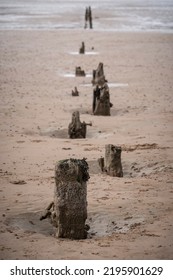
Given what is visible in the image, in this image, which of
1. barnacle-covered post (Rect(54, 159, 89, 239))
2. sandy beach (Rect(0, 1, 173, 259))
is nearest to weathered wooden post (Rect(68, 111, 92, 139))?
sandy beach (Rect(0, 1, 173, 259))

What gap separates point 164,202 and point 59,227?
6.98 feet

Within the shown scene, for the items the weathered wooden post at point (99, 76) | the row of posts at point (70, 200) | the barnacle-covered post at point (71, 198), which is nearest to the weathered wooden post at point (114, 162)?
the row of posts at point (70, 200)

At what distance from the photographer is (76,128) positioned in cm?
1438

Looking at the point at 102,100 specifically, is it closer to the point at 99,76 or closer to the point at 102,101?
the point at 102,101

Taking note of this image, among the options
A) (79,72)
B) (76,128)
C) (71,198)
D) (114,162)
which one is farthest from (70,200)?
(79,72)

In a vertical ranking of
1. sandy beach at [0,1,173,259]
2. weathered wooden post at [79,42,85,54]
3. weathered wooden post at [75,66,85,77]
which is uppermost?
weathered wooden post at [79,42,85,54]

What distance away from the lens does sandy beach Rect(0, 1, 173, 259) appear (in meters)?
7.96

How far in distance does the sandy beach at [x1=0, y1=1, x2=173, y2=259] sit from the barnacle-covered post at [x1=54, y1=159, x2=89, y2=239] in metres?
0.25

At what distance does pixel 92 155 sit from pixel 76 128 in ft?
6.55

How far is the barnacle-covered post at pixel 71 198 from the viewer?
8.22 meters

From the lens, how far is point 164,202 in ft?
31.4

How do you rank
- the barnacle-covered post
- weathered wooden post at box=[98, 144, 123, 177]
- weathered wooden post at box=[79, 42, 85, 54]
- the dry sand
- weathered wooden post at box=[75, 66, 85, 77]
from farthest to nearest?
weathered wooden post at box=[79, 42, 85, 54] → weathered wooden post at box=[75, 66, 85, 77] → weathered wooden post at box=[98, 144, 123, 177] → the barnacle-covered post → the dry sand

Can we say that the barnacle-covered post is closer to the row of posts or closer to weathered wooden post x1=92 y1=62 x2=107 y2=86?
the row of posts

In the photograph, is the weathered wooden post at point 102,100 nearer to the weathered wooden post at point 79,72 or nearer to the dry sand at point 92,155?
the dry sand at point 92,155
